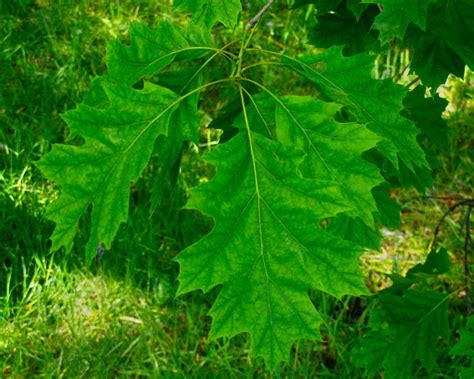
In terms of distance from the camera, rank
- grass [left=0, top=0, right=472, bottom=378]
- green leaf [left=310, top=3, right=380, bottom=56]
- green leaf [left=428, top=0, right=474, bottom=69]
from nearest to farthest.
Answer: green leaf [left=428, top=0, right=474, bottom=69] → green leaf [left=310, top=3, right=380, bottom=56] → grass [left=0, top=0, right=472, bottom=378]

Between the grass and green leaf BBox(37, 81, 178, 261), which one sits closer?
green leaf BBox(37, 81, 178, 261)

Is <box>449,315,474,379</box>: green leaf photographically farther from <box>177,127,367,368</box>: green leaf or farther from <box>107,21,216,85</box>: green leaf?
<box>107,21,216,85</box>: green leaf

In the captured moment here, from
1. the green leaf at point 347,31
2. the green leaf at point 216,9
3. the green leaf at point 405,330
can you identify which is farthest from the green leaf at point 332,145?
the green leaf at point 405,330

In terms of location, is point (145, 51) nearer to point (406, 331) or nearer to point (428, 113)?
point (428, 113)

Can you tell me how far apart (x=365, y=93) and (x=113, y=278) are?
1.69 m

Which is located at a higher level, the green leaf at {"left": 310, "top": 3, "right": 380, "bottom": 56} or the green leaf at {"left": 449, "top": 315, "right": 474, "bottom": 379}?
the green leaf at {"left": 310, "top": 3, "right": 380, "bottom": 56}

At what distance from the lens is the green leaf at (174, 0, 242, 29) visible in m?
1.08

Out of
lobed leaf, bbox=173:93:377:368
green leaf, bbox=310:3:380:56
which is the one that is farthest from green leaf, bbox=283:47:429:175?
green leaf, bbox=310:3:380:56

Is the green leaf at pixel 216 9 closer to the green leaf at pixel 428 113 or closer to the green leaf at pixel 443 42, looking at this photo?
the green leaf at pixel 443 42

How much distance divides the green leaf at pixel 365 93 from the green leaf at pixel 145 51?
21 centimetres

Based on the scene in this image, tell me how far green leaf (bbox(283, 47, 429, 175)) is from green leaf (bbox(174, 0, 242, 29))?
0.42 feet

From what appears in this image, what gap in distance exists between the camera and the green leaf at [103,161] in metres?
0.99

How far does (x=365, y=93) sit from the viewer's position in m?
1.08

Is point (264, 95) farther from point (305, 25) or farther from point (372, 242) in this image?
point (305, 25)
